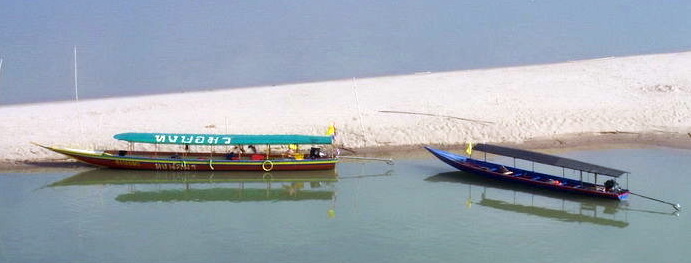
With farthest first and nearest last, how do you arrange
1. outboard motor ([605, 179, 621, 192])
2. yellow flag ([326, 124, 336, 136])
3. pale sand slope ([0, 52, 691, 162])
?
pale sand slope ([0, 52, 691, 162])
yellow flag ([326, 124, 336, 136])
outboard motor ([605, 179, 621, 192])

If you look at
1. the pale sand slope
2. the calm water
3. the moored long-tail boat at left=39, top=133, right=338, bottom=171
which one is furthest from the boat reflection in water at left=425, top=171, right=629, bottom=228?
the moored long-tail boat at left=39, top=133, right=338, bottom=171

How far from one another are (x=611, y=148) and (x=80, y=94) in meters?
24.2

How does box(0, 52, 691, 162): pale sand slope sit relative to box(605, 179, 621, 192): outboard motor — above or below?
above

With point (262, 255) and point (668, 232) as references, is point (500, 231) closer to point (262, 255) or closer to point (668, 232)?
point (668, 232)

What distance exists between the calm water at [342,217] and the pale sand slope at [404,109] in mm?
2508

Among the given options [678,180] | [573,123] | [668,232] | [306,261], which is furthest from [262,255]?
[573,123]

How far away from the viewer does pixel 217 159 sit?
2864 centimetres

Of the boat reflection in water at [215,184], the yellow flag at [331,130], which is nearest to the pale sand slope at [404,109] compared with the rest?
the yellow flag at [331,130]

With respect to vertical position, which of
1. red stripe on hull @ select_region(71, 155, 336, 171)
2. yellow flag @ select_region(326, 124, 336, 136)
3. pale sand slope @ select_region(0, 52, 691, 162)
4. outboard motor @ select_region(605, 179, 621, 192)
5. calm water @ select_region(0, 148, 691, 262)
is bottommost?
calm water @ select_region(0, 148, 691, 262)

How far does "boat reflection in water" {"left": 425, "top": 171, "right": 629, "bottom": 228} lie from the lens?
2291 centimetres

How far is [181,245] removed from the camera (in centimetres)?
2084

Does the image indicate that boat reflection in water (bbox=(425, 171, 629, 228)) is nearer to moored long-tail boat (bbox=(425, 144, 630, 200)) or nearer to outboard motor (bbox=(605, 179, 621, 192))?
moored long-tail boat (bbox=(425, 144, 630, 200))

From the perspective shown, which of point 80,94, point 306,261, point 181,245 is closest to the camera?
point 306,261

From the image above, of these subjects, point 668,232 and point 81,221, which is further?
point 81,221
